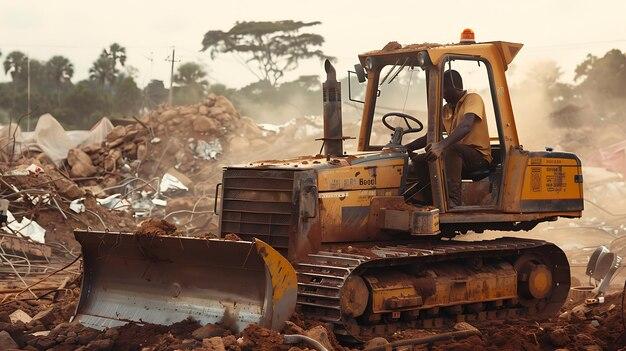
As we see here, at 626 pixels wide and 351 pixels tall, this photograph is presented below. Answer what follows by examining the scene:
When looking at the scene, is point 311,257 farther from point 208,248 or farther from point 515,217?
point 515,217

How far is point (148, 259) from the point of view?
10.3 m

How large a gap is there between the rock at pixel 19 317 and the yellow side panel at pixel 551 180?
549 cm

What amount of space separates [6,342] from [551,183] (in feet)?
20.1

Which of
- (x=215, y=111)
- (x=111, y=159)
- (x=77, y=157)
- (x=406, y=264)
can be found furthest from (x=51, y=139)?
(x=406, y=264)

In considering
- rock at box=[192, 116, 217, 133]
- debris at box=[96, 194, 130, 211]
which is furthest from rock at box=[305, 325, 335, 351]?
rock at box=[192, 116, 217, 133]

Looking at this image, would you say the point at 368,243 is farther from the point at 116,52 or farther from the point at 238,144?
the point at 116,52

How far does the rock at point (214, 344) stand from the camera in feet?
27.8

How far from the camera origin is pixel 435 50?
10.9 metres

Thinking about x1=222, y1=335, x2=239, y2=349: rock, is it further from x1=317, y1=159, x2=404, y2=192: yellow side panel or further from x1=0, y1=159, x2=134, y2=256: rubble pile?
x1=0, y1=159, x2=134, y2=256: rubble pile

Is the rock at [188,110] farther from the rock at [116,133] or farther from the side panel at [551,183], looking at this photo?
the side panel at [551,183]

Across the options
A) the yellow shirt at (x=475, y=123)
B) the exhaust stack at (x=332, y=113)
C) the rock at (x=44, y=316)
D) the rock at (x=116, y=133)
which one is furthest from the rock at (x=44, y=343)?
the rock at (x=116, y=133)

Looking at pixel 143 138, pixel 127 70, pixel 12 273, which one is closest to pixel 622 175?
pixel 143 138

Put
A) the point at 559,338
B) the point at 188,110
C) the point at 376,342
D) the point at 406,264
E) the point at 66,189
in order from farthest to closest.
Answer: the point at 188,110 → the point at 66,189 → the point at 406,264 → the point at 559,338 → the point at 376,342

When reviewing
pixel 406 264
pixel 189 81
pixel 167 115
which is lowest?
pixel 406 264
